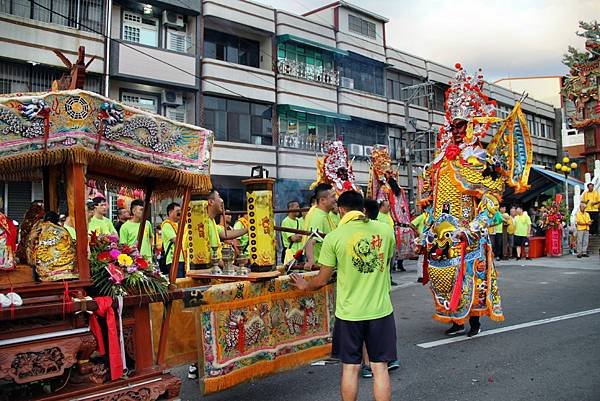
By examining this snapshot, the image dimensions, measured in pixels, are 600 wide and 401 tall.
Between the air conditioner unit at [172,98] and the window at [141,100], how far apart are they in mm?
355

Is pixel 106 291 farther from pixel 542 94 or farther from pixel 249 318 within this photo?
pixel 542 94

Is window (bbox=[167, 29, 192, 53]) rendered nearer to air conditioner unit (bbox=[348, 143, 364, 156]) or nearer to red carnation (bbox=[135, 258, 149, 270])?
air conditioner unit (bbox=[348, 143, 364, 156])

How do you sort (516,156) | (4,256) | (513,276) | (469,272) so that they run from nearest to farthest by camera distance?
(4,256) < (469,272) < (516,156) < (513,276)

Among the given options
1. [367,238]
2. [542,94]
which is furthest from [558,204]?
[542,94]

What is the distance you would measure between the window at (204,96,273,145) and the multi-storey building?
43 millimetres

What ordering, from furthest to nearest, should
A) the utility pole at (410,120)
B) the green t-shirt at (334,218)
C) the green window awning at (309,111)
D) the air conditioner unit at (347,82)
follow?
the air conditioner unit at (347,82) → the utility pole at (410,120) → the green window awning at (309,111) → the green t-shirt at (334,218)

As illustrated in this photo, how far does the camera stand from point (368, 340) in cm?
Answer: 372

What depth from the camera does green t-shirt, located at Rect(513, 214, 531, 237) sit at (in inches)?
639

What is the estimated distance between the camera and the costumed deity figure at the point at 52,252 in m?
3.42

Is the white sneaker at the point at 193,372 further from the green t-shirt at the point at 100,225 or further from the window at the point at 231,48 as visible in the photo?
the window at the point at 231,48

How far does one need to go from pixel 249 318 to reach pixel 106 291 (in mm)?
1199

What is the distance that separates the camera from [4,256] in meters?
3.29

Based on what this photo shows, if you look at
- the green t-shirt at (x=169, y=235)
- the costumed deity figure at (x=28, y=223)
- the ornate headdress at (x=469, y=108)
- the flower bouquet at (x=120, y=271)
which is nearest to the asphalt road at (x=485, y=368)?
the flower bouquet at (x=120, y=271)

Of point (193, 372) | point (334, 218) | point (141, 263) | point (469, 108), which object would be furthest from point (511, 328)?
point (141, 263)
